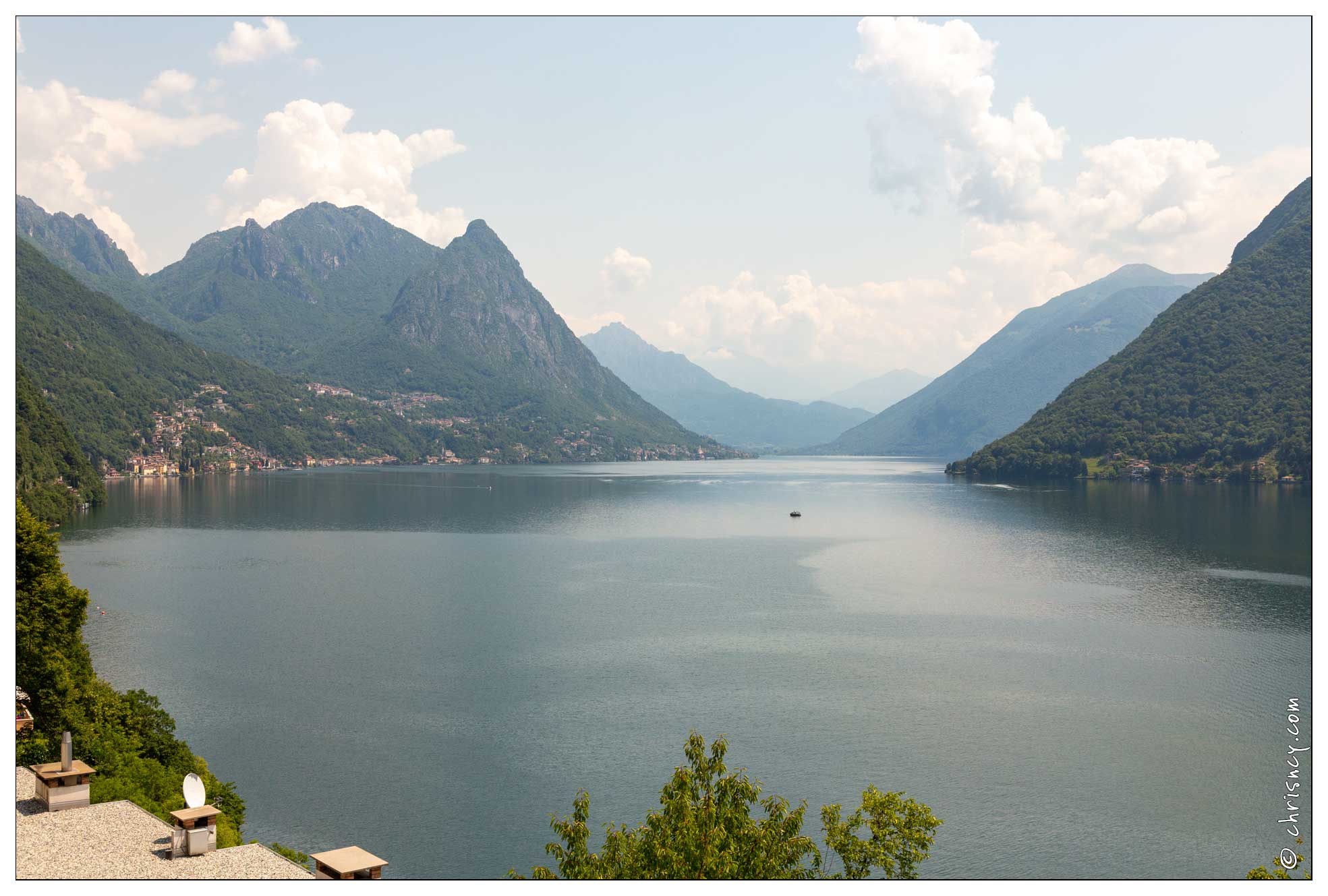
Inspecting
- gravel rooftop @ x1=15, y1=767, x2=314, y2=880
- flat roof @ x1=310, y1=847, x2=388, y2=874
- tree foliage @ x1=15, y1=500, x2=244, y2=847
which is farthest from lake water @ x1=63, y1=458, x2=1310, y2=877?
flat roof @ x1=310, y1=847, x2=388, y2=874

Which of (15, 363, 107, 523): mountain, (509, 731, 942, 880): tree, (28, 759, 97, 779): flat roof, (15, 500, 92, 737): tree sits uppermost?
(15, 363, 107, 523): mountain

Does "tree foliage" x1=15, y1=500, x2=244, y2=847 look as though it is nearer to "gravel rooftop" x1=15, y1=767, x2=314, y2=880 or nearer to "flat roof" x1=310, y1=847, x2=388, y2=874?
"gravel rooftop" x1=15, y1=767, x2=314, y2=880

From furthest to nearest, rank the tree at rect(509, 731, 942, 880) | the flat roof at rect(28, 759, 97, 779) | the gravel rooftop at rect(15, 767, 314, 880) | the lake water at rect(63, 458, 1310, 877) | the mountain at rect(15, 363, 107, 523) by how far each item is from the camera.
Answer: the mountain at rect(15, 363, 107, 523) → the lake water at rect(63, 458, 1310, 877) → the flat roof at rect(28, 759, 97, 779) → the tree at rect(509, 731, 942, 880) → the gravel rooftop at rect(15, 767, 314, 880)

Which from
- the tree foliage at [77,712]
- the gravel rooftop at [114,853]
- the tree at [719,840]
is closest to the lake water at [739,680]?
the tree foliage at [77,712]

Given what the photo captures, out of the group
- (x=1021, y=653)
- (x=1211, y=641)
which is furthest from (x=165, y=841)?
(x=1211, y=641)

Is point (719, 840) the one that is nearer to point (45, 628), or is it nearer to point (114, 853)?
point (114, 853)

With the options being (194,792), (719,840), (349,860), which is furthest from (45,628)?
(719,840)
